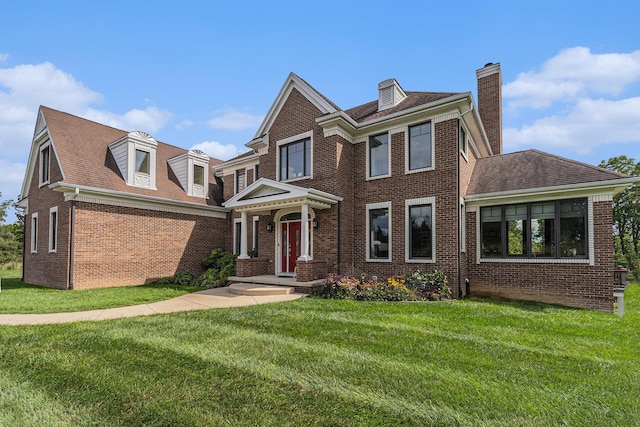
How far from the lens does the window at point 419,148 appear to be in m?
11.1

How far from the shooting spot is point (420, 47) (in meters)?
8.91

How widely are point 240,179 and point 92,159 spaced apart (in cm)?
658

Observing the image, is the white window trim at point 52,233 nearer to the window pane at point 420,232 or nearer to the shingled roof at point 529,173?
the window pane at point 420,232

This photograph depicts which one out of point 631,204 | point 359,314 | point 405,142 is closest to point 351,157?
point 405,142

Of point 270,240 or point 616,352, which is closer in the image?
point 616,352

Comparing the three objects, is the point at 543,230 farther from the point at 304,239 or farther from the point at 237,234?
the point at 237,234

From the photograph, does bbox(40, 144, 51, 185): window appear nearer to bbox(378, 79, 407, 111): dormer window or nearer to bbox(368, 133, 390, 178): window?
bbox(368, 133, 390, 178): window

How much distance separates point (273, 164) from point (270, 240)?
126 inches

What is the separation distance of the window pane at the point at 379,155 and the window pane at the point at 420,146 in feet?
2.97

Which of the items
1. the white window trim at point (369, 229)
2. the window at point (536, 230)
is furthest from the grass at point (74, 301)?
the window at point (536, 230)

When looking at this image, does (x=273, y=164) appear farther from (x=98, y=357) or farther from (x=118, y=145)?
(x=98, y=357)

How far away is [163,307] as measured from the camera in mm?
8195

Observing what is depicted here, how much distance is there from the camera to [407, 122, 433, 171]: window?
11070 millimetres

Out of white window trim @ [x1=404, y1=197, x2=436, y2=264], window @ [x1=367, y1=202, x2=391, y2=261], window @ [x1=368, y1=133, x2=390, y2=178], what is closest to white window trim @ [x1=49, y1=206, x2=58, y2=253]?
window @ [x1=367, y1=202, x2=391, y2=261]
